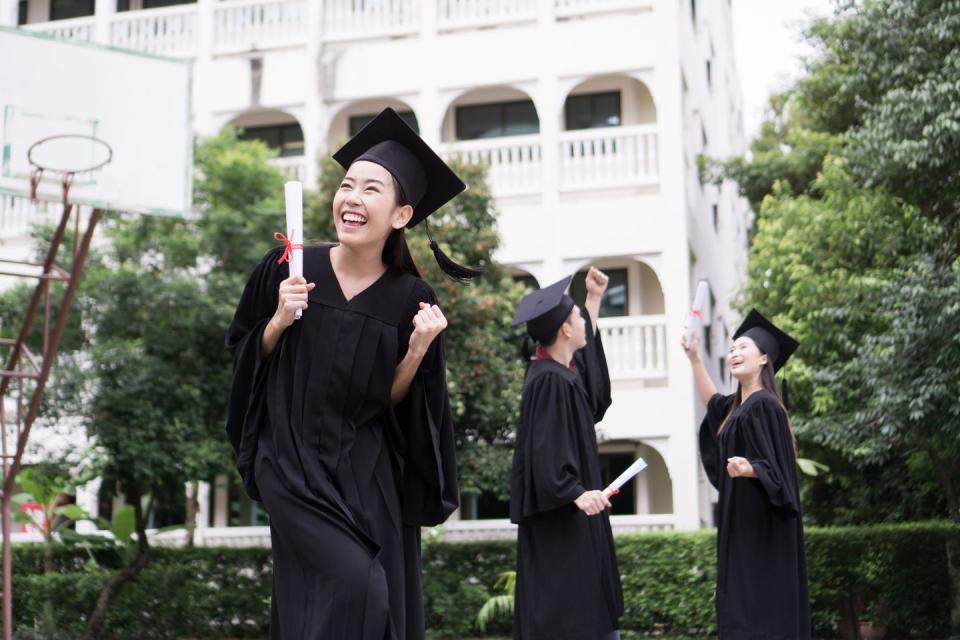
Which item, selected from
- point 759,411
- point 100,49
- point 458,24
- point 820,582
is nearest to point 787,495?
point 759,411

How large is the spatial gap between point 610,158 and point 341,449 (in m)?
16.0

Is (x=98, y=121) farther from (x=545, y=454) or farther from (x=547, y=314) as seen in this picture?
(x=545, y=454)

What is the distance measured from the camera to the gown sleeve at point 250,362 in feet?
13.5

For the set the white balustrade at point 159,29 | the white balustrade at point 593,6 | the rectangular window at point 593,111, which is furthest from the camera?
the white balustrade at point 159,29

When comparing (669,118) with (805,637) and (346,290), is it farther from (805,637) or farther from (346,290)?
(346,290)

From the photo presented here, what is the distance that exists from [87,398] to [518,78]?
33.3 feet

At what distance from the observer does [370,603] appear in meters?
3.80

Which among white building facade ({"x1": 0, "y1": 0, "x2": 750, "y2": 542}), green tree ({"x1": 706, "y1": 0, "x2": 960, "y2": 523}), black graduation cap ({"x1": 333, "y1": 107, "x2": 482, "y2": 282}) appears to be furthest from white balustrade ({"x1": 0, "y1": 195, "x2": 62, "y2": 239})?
black graduation cap ({"x1": 333, "y1": 107, "x2": 482, "y2": 282})

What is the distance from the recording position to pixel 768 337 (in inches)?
303

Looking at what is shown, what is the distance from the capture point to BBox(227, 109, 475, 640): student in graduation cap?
12.6 ft

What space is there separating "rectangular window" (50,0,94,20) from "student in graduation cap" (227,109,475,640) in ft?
70.8

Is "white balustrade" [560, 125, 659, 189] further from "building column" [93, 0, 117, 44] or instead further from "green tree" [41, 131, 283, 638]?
"building column" [93, 0, 117, 44]

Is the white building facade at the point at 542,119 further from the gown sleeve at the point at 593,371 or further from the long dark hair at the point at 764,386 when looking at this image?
the gown sleeve at the point at 593,371

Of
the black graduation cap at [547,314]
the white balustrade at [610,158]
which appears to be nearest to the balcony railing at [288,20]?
the white balustrade at [610,158]
